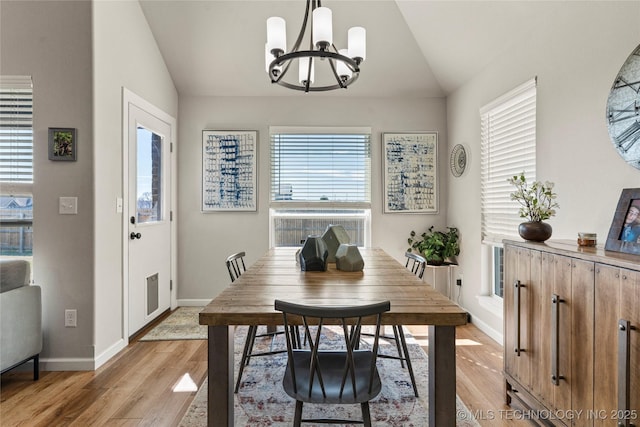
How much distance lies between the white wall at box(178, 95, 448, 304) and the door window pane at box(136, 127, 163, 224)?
1.43ft

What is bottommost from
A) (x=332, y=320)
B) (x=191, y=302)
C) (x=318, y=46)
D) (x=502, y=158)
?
(x=191, y=302)

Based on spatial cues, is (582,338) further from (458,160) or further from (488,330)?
(458,160)

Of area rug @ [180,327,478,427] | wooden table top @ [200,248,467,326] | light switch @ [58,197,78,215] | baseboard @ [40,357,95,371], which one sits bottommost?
area rug @ [180,327,478,427]

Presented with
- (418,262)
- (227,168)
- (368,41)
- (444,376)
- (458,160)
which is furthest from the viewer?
(227,168)

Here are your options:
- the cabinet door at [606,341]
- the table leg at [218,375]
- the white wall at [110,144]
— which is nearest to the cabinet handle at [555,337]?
the cabinet door at [606,341]

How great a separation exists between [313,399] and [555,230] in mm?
1935

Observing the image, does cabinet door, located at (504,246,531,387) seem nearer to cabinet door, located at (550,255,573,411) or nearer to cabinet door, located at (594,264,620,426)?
cabinet door, located at (550,255,573,411)

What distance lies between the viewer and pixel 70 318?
257 centimetres

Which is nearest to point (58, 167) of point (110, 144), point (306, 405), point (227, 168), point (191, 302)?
point (110, 144)

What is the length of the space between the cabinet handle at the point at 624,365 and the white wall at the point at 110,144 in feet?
10.1

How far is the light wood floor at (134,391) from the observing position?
6.56 feet

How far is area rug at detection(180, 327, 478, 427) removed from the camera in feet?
6.41

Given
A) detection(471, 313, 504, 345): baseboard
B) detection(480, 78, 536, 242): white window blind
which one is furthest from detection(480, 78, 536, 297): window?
detection(471, 313, 504, 345): baseboard

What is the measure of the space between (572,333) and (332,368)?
1.09 m
